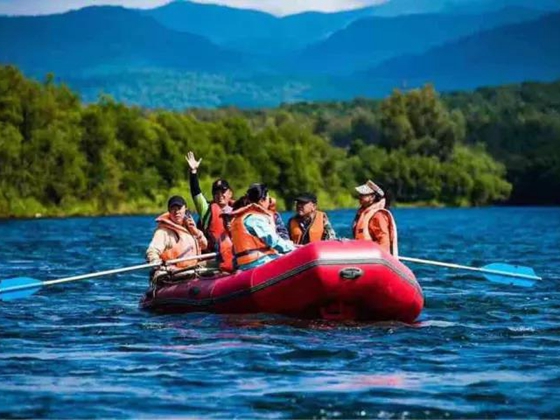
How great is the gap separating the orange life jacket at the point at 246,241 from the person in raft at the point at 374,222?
45.8 inches

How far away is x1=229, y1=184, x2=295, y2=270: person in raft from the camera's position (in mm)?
16609

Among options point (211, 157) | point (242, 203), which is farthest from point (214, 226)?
point (211, 157)

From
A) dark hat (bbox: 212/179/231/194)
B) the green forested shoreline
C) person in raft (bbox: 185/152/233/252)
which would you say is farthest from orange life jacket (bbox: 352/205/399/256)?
the green forested shoreline

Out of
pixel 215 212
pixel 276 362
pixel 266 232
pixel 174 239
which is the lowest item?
pixel 276 362

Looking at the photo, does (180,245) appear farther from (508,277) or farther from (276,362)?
(276,362)

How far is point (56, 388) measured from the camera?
11.8 meters

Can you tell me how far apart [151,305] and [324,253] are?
3.92 metres

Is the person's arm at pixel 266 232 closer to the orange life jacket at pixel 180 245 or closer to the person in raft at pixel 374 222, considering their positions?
the person in raft at pixel 374 222

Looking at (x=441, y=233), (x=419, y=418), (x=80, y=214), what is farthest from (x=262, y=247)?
(x=80, y=214)

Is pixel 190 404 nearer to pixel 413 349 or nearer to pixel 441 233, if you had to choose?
pixel 413 349

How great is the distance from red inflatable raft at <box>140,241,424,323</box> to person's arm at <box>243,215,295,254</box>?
443 millimetres

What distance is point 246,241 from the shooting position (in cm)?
1683

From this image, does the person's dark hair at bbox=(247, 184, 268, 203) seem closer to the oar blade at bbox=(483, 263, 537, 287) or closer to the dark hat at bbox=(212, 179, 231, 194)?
the dark hat at bbox=(212, 179, 231, 194)

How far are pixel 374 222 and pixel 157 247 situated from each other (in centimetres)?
296
